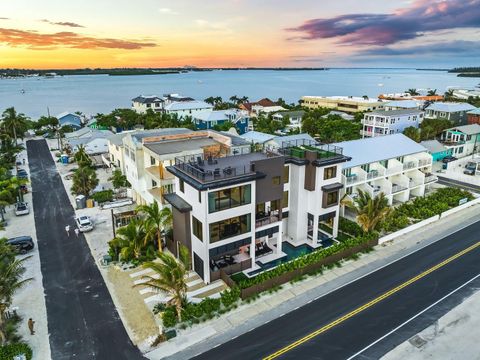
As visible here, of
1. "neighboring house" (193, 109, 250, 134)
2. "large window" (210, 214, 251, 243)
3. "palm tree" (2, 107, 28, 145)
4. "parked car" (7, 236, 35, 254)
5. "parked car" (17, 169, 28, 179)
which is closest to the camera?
"large window" (210, 214, 251, 243)

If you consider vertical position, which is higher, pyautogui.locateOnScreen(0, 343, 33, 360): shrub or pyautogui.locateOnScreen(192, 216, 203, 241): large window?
pyautogui.locateOnScreen(192, 216, 203, 241): large window

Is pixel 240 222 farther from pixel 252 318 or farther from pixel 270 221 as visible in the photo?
pixel 252 318

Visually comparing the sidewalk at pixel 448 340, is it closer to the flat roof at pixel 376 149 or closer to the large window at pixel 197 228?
the large window at pixel 197 228

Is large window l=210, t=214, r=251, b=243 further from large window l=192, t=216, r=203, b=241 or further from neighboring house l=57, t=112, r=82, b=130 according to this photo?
neighboring house l=57, t=112, r=82, b=130

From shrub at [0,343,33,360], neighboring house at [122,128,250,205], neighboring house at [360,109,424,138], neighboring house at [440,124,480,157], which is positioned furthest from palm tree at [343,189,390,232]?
neighboring house at [360,109,424,138]

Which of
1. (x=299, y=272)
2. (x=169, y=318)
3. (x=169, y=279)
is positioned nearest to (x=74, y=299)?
(x=169, y=318)

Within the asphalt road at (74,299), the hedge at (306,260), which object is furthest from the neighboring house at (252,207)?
the asphalt road at (74,299)
